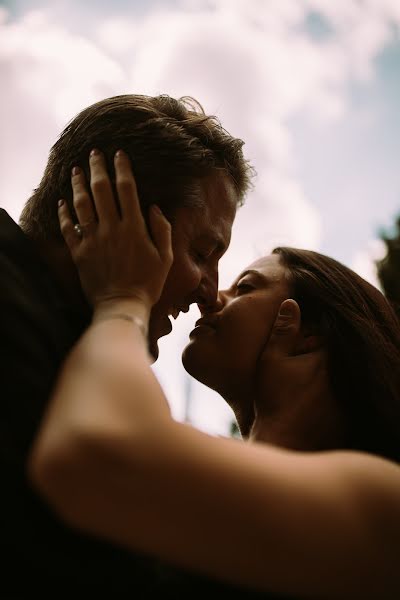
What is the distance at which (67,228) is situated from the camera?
194 cm

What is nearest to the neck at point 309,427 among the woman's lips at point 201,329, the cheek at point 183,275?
the woman's lips at point 201,329

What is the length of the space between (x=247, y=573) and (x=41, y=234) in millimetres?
1463

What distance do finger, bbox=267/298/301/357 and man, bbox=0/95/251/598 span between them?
0.35 meters

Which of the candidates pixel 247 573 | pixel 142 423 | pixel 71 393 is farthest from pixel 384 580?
pixel 71 393

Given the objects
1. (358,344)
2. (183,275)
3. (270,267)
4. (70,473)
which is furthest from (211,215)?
(70,473)

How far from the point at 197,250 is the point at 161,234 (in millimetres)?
508

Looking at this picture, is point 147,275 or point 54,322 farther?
point 147,275

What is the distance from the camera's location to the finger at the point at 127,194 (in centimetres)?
184

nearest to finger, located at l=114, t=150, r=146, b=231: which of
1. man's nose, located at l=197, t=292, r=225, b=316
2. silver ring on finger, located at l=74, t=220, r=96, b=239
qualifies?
silver ring on finger, located at l=74, t=220, r=96, b=239

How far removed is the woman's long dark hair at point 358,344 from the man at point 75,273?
1.58ft

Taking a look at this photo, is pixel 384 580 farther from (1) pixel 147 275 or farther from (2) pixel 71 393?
(1) pixel 147 275

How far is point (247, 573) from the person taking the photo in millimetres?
1111

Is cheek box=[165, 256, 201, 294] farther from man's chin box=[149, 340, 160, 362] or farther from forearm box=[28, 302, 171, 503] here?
forearm box=[28, 302, 171, 503]

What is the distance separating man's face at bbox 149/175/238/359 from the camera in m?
2.31
